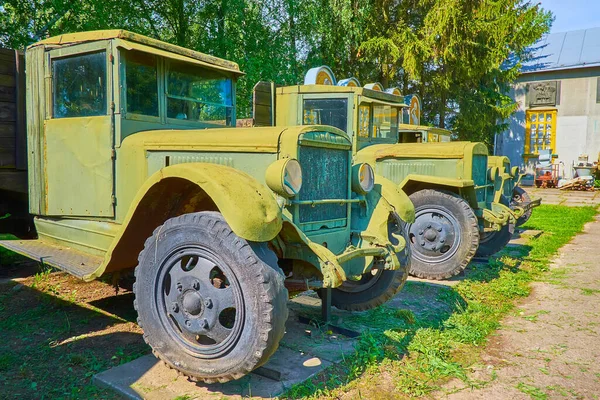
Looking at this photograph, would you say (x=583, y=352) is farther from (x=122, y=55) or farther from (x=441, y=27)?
(x=441, y=27)

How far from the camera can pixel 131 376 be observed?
2779 mm

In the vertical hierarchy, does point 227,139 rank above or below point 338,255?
above

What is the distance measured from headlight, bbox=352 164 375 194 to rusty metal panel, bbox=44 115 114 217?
1.90 metres

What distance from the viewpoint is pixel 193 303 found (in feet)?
8.64

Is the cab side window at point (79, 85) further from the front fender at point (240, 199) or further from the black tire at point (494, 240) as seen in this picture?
the black tire at point (494, 240)

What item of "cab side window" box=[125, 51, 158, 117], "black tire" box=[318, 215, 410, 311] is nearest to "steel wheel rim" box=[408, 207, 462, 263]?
"black tire" box=[318, 215, 410, 311]

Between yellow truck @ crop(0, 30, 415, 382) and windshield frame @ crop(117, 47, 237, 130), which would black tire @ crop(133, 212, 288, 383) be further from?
windshield frame @ crop(117, 47, 237, 130)

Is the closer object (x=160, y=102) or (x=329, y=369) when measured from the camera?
(x=329, y=369)

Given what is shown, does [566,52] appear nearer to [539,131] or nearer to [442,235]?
[539,131]

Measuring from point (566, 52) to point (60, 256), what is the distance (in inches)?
991

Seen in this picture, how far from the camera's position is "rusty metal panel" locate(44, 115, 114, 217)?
12.3ft

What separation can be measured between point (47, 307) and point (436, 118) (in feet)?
49.6

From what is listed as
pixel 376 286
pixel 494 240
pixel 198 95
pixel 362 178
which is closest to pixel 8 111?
pixel 198 95

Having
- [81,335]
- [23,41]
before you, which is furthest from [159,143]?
[23,41]
